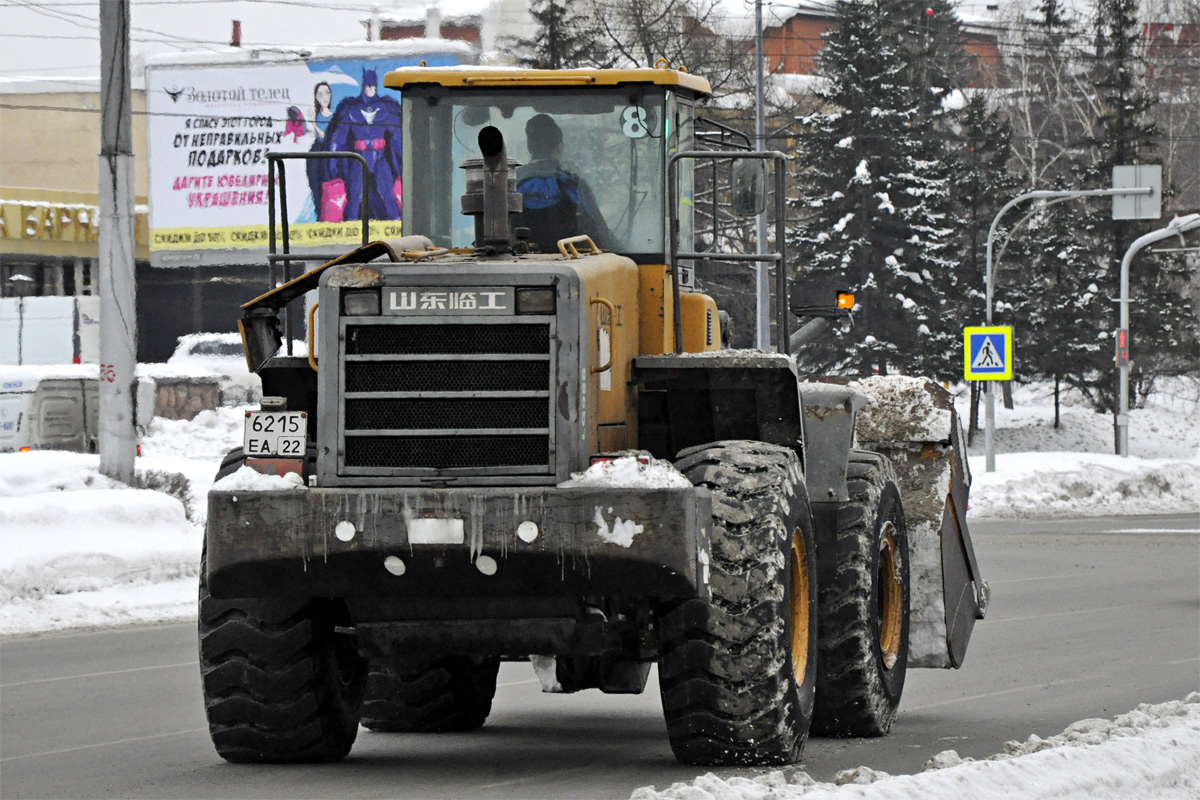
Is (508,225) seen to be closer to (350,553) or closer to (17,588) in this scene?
(350,553)

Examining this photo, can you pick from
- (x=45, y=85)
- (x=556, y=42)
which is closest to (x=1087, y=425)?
(x=556, y=42)

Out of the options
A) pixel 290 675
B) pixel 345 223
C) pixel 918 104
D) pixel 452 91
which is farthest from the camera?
pixel 918 104

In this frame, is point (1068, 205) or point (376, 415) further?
point (1068, 205)

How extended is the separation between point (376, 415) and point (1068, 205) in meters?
60.3

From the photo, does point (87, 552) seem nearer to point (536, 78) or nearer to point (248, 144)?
point (536, 78)

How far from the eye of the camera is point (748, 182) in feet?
29.7

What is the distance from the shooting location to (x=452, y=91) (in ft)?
31.6

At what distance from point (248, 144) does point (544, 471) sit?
4908 cm

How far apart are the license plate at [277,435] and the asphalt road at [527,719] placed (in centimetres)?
138

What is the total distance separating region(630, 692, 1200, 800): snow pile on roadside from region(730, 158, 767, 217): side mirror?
2.75 metres

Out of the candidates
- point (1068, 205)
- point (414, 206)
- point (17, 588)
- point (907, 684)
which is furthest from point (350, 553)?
point (1068, 205)

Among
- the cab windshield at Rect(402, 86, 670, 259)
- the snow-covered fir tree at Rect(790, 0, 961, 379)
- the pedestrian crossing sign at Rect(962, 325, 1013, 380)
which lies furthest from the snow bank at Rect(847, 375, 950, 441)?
the snow-covered fir tree at Rect(790, 0, 961, 379)

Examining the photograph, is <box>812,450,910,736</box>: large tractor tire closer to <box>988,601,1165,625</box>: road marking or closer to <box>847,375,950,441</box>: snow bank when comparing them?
<box>847,375,950,441</box>: snow bank

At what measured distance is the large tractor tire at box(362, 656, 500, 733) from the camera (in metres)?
10.1
